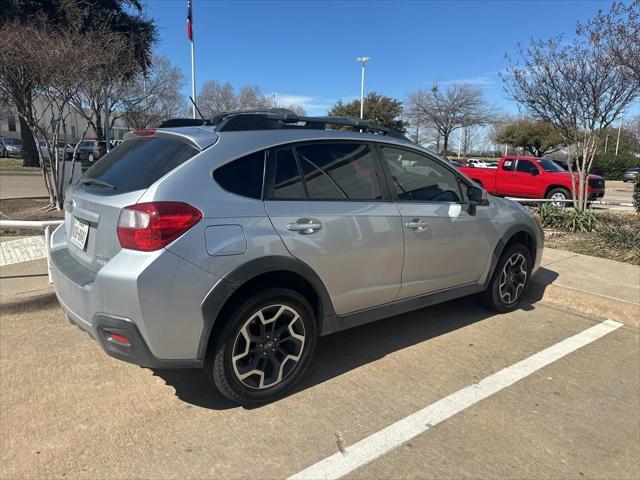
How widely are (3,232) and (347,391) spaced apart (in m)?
7.26

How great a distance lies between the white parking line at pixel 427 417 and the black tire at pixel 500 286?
2.27 ft

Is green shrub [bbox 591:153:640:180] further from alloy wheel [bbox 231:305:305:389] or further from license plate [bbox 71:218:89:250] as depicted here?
license plate [bbox 71:218:89:250]

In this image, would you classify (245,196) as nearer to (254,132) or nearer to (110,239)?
(254,132)

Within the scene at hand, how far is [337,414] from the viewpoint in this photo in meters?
2.96

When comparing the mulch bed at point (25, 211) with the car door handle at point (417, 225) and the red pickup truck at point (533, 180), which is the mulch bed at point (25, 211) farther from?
the red pickup truck at point (533, 180)

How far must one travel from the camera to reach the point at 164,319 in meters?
2.54

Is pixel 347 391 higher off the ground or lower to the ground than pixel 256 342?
lower

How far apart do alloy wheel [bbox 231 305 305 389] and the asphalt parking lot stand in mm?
209

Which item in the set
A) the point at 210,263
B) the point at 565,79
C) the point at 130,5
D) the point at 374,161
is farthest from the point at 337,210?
the point at 130,5

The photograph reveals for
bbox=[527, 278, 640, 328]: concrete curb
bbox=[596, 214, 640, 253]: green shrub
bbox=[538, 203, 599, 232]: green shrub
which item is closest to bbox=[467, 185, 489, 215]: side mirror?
bbox=[527, 278, 640, 328]: concrete curb

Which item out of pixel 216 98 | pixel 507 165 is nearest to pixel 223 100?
pixel 216 98

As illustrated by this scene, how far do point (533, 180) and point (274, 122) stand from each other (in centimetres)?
1500

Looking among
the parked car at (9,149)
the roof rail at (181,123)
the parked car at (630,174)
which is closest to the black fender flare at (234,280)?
the roof rail at (181,123)

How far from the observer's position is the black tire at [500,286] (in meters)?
4.57
